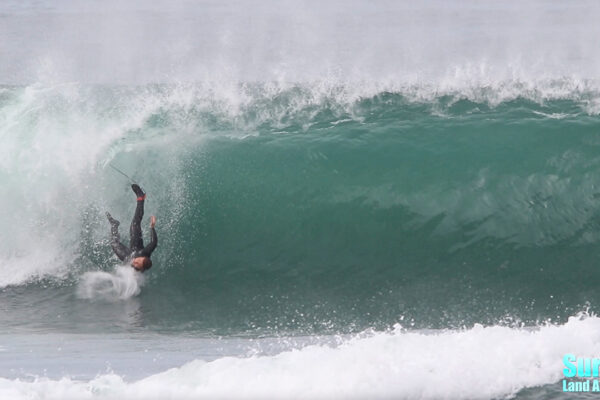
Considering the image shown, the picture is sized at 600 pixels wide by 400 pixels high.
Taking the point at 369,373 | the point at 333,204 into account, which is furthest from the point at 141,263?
the point at 369,373

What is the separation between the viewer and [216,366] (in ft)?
25.0

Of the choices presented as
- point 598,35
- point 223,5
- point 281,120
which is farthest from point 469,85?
point 223,5

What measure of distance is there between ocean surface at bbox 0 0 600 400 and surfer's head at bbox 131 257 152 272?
1.60ft

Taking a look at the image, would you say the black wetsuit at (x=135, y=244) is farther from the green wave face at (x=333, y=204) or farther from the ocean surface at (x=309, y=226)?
the green wave face at (x=333, y=204)

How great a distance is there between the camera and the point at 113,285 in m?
11.3

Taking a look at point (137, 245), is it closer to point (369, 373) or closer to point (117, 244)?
point (117, 244)

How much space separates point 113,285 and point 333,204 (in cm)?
354

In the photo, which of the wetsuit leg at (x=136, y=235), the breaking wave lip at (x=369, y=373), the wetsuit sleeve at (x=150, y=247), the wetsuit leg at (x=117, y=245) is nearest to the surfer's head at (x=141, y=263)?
the wetsuit sleeve at (x=150, y=247)

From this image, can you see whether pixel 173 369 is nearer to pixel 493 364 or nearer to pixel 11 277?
pixel 493 364

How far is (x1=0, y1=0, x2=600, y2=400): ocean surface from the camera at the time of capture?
7.65m

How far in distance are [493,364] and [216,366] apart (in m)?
2.60

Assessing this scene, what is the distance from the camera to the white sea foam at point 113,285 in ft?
36.6

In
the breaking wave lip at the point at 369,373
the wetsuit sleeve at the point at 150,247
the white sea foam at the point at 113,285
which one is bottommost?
the breaking wave lip at the point at 369,373

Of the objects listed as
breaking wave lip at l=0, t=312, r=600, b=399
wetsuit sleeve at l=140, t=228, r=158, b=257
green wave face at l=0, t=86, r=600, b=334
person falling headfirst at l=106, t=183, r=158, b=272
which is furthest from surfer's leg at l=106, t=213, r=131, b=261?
breaking wave lip at l=0, t=312, r=600, b=399
